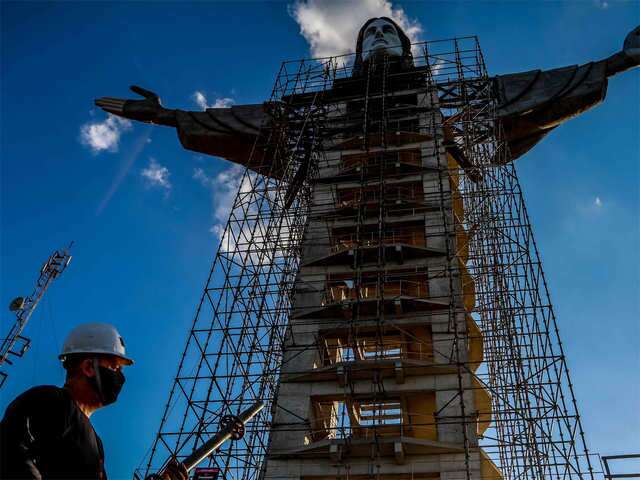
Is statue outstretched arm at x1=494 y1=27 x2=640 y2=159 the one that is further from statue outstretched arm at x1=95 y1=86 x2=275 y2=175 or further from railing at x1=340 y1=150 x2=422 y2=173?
statue outstretched arm at x1=95 y1=86 x2=275 y2=175

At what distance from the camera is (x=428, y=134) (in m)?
30.2

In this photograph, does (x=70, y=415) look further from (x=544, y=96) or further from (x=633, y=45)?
(x=633, y=45)

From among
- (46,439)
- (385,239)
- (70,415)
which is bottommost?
(46,439)

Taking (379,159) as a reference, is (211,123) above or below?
above

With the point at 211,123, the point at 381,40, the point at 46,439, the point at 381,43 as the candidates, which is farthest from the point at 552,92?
the point at 46,439

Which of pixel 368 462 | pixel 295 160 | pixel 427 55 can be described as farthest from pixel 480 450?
pixel 427 55

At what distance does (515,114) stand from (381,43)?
36.4ft

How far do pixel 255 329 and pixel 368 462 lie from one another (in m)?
6.51

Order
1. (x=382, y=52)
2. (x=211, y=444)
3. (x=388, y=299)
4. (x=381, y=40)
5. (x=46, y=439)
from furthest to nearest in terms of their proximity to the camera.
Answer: (x=381, y=40), (x=382, y=52), (x=388, y=299), (x=211, y=444), (x=46, y=439)

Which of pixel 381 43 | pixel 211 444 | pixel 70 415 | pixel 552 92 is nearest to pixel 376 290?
pixel 552 92

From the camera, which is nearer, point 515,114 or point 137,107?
point 515,114

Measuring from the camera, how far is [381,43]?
37.5 m

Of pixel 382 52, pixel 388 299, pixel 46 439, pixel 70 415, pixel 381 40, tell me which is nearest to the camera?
pixel 46 439

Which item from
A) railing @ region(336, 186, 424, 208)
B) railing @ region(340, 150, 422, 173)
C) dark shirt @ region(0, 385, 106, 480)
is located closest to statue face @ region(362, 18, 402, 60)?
railing @ region(340, 150, 422, 173)
